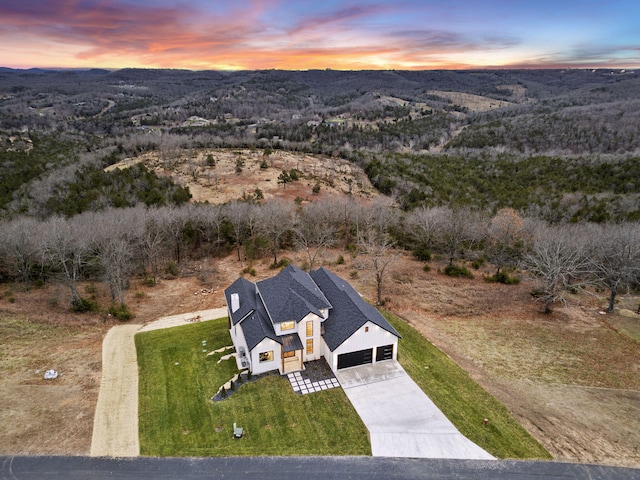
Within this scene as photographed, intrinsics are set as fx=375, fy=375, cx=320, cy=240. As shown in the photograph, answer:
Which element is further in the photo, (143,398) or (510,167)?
(510,167)

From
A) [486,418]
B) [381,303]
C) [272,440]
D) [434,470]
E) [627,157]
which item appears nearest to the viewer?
[434,470]

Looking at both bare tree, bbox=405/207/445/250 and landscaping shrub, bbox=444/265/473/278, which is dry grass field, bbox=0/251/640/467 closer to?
landscaping shrub, bbox=444/265/473/278

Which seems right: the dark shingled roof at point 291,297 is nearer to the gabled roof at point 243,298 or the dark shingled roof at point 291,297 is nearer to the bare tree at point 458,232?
the gabled roof at point 243,298

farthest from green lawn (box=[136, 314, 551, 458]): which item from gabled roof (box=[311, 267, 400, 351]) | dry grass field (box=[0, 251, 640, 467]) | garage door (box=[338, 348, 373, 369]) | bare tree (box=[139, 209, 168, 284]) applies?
bare tree (box=[139, 209, 168, 284])

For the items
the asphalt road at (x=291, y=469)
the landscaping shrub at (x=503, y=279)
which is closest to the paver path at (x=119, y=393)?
the asphalt road at (x=291, y=469)

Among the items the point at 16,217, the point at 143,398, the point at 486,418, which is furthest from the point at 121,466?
the point at 16,217

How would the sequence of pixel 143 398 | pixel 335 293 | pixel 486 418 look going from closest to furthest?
pixel 486 418
pixel 143 398
pixel 335 293

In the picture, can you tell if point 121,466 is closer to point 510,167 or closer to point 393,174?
point 393,174

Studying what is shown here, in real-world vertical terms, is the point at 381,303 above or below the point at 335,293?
below
